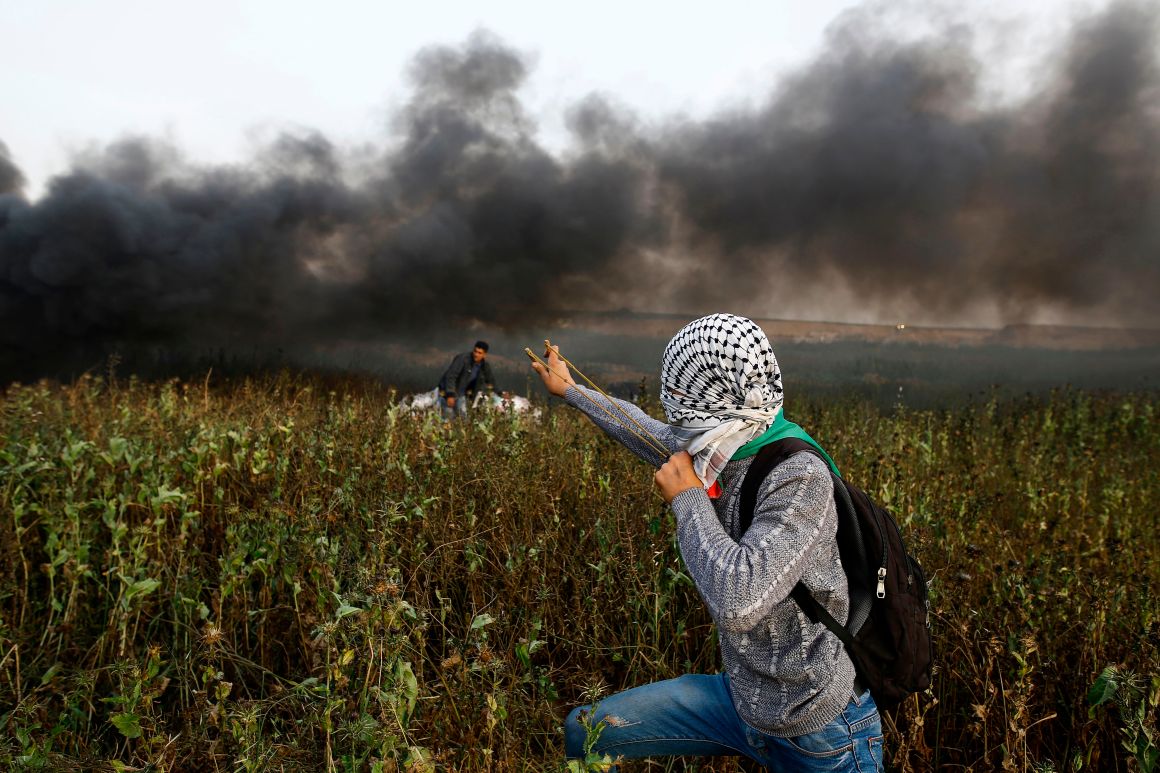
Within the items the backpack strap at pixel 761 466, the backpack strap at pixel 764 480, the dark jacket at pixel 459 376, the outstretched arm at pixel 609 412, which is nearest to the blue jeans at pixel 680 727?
the backpack strap at pixel 764 480

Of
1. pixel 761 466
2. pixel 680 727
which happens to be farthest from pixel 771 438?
pixel 680 727

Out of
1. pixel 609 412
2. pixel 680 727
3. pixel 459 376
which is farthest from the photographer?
pixel 459 376

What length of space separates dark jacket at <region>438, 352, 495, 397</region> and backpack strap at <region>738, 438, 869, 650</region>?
31.5 ft

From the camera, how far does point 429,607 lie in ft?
9.50

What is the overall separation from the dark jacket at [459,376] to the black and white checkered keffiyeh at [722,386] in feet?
31.3

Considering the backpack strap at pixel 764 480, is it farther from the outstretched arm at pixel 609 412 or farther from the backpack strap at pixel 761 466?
the outstretched arm at pixel 609 412

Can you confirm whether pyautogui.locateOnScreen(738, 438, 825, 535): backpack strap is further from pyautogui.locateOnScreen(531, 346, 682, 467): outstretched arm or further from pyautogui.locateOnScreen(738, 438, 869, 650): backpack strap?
pyautogui.locateOnScreen(531, 346, 682, 467): outstretched arm

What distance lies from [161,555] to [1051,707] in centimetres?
394

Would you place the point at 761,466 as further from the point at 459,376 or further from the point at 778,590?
the point at 459,376

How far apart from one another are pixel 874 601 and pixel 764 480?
40 centimetres

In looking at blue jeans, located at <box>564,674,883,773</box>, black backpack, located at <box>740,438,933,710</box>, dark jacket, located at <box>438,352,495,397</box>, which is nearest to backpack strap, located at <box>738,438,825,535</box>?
black backpack, located at <box>740,438,933,710</box>

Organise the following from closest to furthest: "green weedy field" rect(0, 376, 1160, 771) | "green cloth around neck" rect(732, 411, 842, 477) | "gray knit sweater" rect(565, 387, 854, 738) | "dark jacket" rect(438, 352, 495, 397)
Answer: "gray knit sweater" rect(565, 387, 854, 738)
"green cloth around neck" rect(732, 411, 842, 477)
"green weedy field" rect(0, 376, 1160, 771)
"dark jacket" rect(438, 352, 495, 397)

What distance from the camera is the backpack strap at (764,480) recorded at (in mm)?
1526

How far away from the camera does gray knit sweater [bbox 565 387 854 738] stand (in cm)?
138
